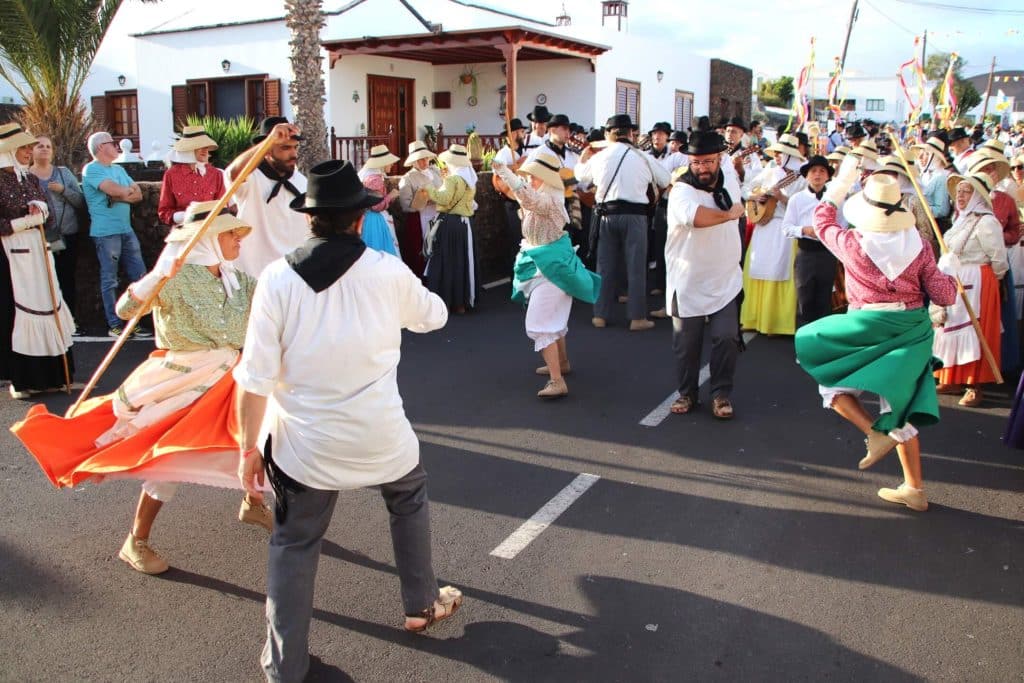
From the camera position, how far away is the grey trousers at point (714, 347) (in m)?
6.40

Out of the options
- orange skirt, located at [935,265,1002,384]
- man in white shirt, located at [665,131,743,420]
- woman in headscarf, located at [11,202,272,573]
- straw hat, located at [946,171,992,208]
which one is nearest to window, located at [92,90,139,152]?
man in white shirt, located at [665,131,743,420]

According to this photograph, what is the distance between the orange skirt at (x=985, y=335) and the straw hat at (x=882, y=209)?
2550mm

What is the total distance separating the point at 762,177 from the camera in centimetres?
903

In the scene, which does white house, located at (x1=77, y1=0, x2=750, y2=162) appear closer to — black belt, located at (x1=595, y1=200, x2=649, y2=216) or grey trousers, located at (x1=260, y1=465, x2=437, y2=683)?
black belt, located at (x1=595, y1=200, x2=649, y2=216)

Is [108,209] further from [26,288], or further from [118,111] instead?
[118,111]

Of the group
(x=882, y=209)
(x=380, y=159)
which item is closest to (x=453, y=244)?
(x=380, y=159)

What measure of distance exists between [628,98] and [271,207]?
19.8 meters

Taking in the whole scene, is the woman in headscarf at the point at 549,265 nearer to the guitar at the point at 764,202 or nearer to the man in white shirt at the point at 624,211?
the man in white shirt at the point at 624,211

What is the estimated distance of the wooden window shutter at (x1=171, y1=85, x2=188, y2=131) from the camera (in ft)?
70.2

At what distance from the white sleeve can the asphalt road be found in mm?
1155

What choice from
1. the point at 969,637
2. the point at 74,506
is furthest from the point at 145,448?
the point at 969,637

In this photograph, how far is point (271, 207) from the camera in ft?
17.5

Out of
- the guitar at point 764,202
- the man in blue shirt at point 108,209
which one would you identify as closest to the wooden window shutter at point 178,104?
the man in blue shirt at point 108,209

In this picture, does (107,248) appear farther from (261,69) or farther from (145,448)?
(261,69)
